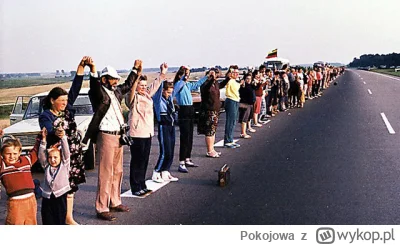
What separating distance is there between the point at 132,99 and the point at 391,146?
5.63 meters

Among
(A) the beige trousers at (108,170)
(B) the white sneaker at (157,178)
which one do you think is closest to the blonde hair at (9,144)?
(A) the beige trousers at (108,170)

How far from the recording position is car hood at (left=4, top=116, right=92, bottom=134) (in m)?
7.54

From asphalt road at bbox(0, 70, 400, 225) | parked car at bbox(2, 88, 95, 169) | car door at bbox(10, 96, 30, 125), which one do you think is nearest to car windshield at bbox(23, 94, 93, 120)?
parked car at bbox(2, 88, 95, 169)

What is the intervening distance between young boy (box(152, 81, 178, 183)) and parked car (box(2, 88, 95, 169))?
3.84ft

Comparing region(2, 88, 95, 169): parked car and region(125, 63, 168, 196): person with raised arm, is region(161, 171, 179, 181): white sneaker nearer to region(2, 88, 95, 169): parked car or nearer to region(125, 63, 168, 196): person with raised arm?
region(125, 63, 168, 196): person with raised arm

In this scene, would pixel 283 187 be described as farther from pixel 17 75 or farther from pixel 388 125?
pixel 388 125

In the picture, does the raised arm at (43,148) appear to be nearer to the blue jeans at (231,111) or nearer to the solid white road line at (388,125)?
the blue jeans at (231,111)

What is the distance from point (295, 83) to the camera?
17500 mm

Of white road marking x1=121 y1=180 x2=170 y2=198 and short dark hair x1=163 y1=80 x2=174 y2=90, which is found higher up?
short dark hair x1=163 y1=80 x2=174 y2=90

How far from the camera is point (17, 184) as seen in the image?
4.27 m

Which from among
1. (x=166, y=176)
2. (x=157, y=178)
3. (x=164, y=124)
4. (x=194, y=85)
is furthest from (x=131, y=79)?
(x=194, y=85)

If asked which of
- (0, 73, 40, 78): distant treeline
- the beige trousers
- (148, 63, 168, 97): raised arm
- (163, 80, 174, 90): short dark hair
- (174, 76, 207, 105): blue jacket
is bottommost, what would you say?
the beige trousers

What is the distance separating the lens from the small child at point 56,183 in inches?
179
